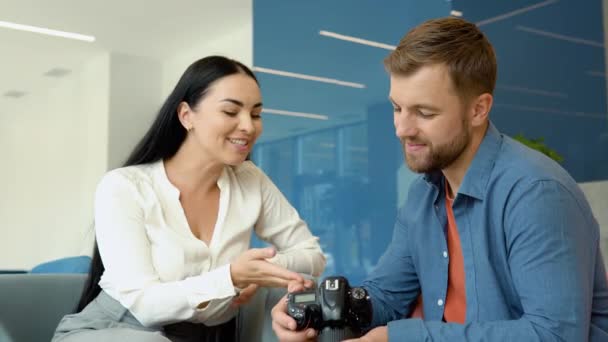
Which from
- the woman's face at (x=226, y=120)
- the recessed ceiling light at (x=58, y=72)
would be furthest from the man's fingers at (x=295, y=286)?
the recessed ceiling light at (x=58, y=72)

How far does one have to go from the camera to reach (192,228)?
1927 mm

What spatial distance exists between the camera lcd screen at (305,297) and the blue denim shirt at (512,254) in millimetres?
171

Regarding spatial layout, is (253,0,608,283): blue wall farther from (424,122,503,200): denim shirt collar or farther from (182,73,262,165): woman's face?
(424,122,503,200): denim shirt collar

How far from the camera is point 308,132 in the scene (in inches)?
213

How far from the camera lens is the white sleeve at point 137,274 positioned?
5.41ft

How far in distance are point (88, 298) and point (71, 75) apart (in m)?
7.54


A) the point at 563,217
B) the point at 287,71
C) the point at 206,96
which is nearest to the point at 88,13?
the point at 287,71

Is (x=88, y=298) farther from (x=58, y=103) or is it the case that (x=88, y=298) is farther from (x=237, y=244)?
(x=58, y=103)

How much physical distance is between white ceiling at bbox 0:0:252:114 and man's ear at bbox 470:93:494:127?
5.71 meters

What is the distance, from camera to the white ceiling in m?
6.93

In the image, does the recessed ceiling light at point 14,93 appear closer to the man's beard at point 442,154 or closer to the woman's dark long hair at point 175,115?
the woman's dark long hair at point 175,115

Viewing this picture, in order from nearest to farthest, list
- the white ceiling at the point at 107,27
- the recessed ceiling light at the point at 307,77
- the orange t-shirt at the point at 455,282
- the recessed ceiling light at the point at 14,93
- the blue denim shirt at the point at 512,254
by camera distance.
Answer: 1. the blue denim shirt at the point at 512,254
2. the orange t-shirt at the point at 455,282
3. the recessed ceiling light at the point at 307,77
4. the white ceiling at the point at 107,27
5. the recessed ceiling light at the point at 14,93

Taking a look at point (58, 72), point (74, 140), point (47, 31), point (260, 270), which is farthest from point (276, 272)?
point (58, 72)

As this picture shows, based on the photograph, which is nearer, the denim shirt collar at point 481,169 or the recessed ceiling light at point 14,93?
the denim shirt collar at point 481,169
